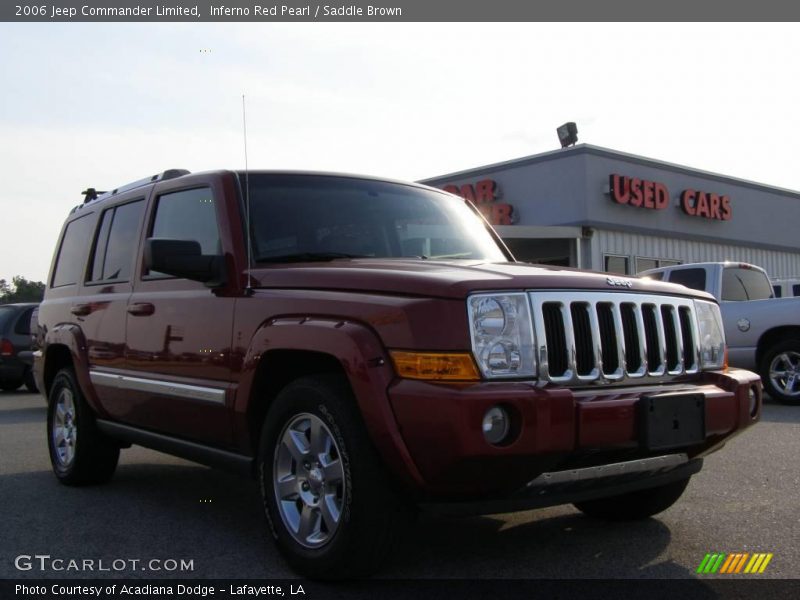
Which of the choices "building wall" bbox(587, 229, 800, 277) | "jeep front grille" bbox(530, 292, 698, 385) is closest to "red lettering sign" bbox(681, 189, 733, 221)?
"building wall" bbox(587, 229, 800, 277)

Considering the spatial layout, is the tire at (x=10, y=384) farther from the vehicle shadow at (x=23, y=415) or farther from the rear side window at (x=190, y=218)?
the rear side window at (x=190, y=218)

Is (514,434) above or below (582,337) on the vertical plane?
below

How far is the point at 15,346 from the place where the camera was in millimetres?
14227

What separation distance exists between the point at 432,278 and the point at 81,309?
10.8ft

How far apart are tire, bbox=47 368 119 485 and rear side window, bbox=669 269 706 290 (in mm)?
7671

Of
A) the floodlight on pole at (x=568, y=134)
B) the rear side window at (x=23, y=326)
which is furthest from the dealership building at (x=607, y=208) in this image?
the rear side window at (x=23, y=326)

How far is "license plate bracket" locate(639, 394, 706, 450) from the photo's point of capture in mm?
3420

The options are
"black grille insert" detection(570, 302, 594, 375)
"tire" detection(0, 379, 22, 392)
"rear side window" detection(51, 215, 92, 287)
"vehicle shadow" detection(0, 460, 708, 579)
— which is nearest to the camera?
"black grille insert" detection(570, 302, 594, 375)

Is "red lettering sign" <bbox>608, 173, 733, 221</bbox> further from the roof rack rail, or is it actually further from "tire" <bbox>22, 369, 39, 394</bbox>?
the roof rack rail

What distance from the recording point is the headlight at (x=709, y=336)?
4.08 meters

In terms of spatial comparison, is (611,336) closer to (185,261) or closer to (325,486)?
(325,486)

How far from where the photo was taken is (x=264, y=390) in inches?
158

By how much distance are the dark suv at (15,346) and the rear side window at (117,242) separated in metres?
9.14

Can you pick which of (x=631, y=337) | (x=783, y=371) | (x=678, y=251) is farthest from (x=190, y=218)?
(x=678, y=251)
